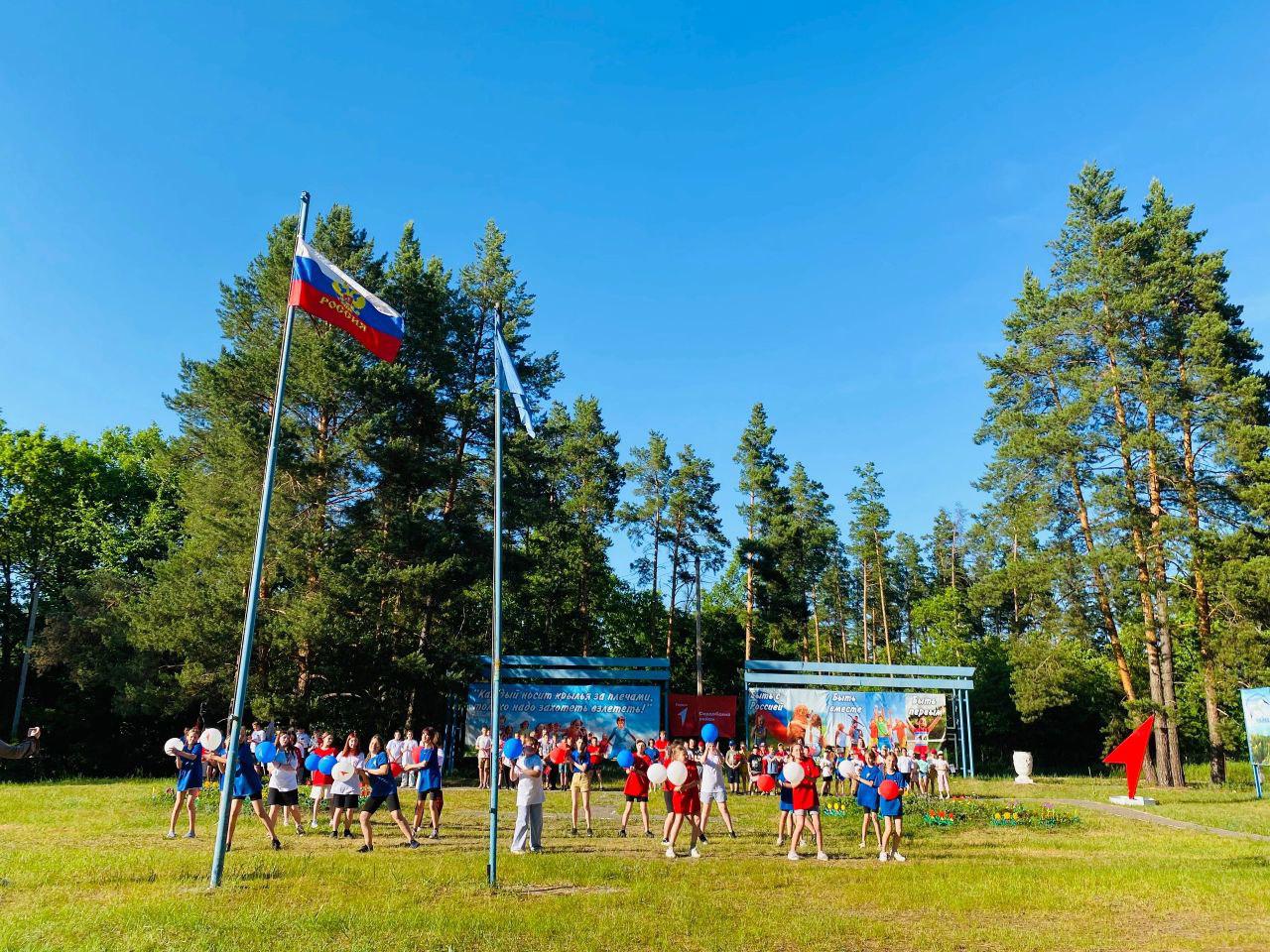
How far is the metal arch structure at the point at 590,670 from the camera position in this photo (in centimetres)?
2978

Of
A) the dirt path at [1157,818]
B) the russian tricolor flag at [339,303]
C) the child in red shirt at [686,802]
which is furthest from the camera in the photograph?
the dirt path at [1157,818]

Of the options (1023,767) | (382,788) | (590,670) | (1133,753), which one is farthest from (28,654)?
(1133,753)

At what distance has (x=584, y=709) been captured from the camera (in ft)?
95.7

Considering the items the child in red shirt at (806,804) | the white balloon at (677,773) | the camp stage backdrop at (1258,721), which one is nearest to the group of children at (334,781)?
the white balloon at (677,773)

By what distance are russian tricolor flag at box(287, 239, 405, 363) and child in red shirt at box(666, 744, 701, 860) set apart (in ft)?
25.5

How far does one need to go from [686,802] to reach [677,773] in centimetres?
64

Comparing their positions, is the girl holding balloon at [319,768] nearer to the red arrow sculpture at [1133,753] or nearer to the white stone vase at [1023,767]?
the red arrow sculpture at [1133,753]

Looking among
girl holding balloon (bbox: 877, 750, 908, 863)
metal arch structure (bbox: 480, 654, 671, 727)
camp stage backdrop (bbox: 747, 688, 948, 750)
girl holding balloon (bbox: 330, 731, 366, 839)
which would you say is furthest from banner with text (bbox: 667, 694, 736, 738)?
girl holding balloon (bbox: 330, 731, 366, 839)

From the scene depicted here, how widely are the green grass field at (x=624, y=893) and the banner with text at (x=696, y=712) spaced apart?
1411 centimetres

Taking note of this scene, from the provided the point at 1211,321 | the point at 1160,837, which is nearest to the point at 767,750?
the point at 1160,837

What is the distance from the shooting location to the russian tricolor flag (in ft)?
37.9

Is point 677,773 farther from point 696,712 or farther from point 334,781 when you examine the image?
point 696,712

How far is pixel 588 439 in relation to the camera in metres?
48.6

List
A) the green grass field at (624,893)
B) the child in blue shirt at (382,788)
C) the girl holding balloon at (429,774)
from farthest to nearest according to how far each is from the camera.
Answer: the girl holding balloon at (429,774)
the child in blue shirt at (382,788)
the green grass field at (624,893)
